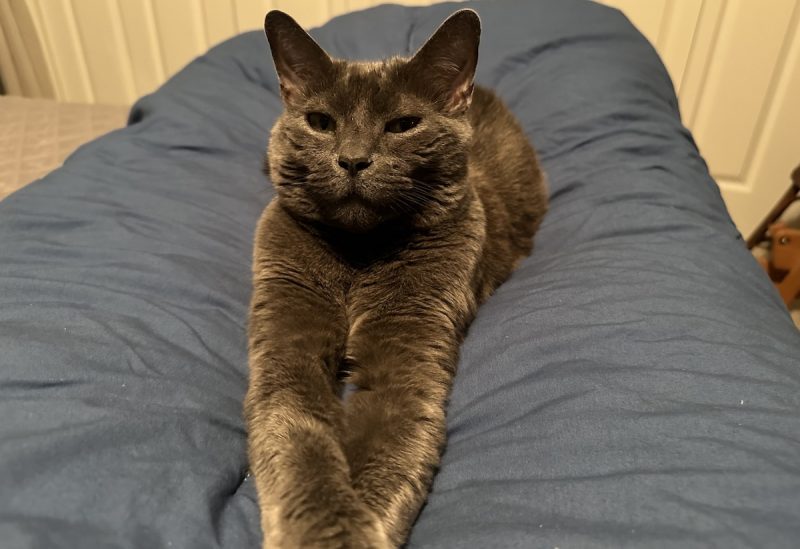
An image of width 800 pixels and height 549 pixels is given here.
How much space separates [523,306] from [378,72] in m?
0.46

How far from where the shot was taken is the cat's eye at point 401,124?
3.14 feet

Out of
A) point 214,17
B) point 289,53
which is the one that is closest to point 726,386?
point 289,53

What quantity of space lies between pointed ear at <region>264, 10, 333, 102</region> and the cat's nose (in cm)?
19

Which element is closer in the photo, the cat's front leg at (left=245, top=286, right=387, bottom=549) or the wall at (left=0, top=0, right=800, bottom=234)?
the cat's front leg at (left=245, top=286, right=387, bottom=549)

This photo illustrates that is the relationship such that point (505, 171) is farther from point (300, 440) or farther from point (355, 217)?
point (300, 440)

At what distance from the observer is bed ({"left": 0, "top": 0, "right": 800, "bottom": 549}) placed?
649 millimetres

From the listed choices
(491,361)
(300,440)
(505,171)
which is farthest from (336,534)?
(505,171)

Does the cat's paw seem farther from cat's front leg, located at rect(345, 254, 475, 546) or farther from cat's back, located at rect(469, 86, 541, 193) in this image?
cat's back, located at rect(469, 86, 541, 193)

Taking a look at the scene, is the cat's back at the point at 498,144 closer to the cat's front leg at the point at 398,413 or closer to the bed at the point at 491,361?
the bed at the point at 491,361

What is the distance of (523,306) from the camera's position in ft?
3.52

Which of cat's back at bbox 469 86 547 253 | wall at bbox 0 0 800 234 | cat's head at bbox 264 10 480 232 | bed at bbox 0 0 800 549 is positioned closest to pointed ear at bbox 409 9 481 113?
cat's head at bbox 264 10 480 232

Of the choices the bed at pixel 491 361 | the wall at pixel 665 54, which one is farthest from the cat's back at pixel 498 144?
the wall at pixel 665 54

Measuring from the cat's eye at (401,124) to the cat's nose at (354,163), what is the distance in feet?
0.28

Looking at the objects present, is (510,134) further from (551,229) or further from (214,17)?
(214,17)
